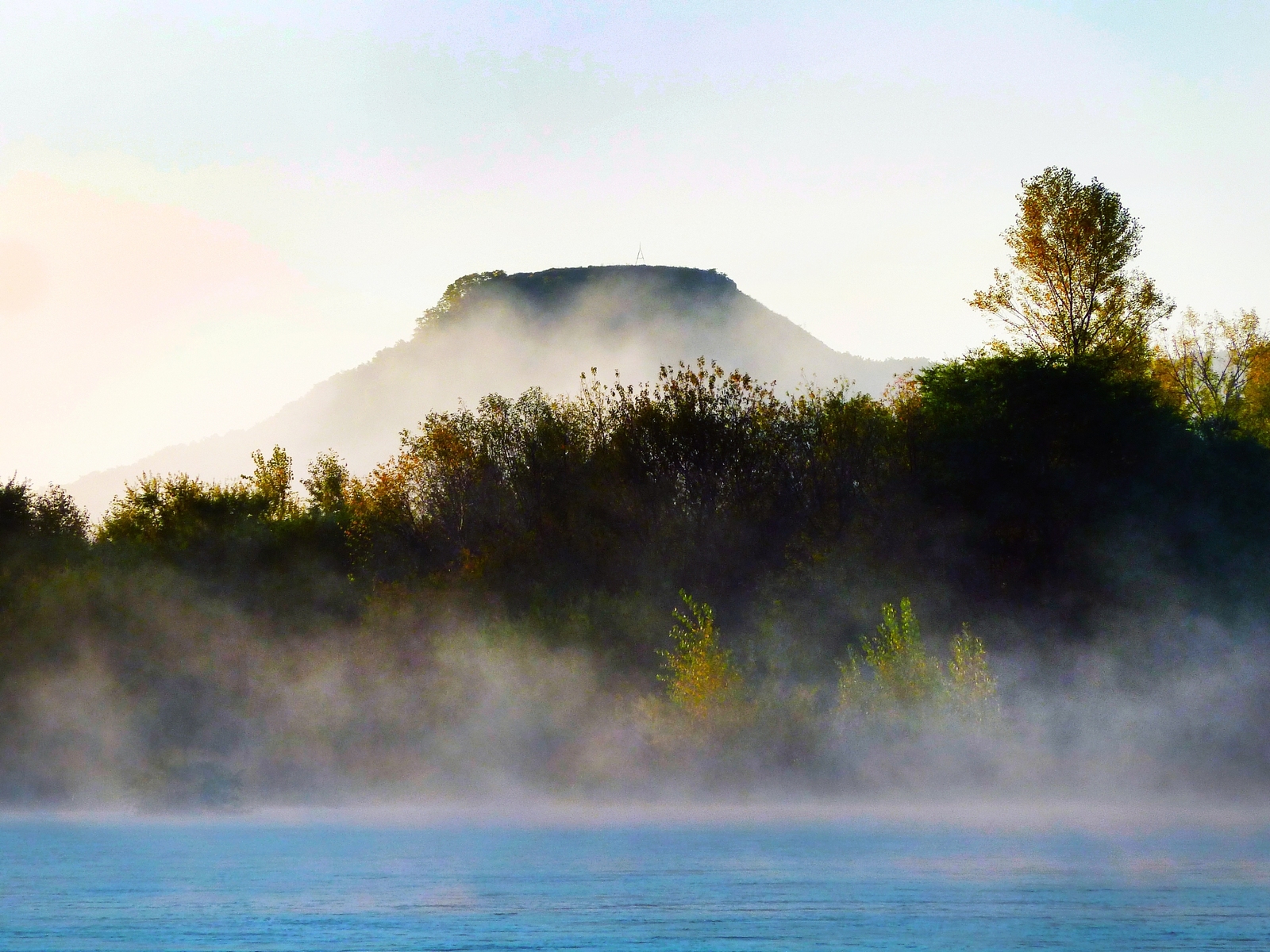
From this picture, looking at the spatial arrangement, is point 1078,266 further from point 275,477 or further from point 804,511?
point 275,477

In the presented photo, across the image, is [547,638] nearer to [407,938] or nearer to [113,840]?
[113,840]

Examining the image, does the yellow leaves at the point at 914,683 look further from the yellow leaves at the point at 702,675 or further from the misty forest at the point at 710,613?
the yellow leaves at the point at 702,675

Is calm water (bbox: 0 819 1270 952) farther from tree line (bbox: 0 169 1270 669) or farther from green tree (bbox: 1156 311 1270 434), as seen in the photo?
green tree (bbox: 1156 311 1270 434)

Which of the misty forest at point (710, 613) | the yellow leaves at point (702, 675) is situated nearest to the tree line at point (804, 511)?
the misty forest at point (710, 613)

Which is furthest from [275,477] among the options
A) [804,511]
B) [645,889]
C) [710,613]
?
[645,889]

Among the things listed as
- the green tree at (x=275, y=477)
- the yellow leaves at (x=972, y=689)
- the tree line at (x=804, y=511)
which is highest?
the green tree at (x=275, y=477)

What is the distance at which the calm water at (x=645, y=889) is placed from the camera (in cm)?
2245

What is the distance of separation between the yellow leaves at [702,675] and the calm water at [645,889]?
193 inches

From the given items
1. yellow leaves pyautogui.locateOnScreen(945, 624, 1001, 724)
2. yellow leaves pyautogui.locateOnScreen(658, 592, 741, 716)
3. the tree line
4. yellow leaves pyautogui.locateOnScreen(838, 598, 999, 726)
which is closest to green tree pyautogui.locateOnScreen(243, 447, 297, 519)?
the tree line

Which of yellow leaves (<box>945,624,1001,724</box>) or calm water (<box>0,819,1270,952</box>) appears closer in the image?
calm water (<box>0,819,1270,952</box>)

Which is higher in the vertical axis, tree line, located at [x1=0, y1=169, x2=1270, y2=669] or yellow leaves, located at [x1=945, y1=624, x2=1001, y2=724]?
tree line, located at [x1=0, y1=169, x2=1270, y2=669]

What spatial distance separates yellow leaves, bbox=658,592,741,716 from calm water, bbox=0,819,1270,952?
16.1 ft

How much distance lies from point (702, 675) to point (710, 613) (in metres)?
2.00

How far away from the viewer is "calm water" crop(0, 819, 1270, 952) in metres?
22.5
